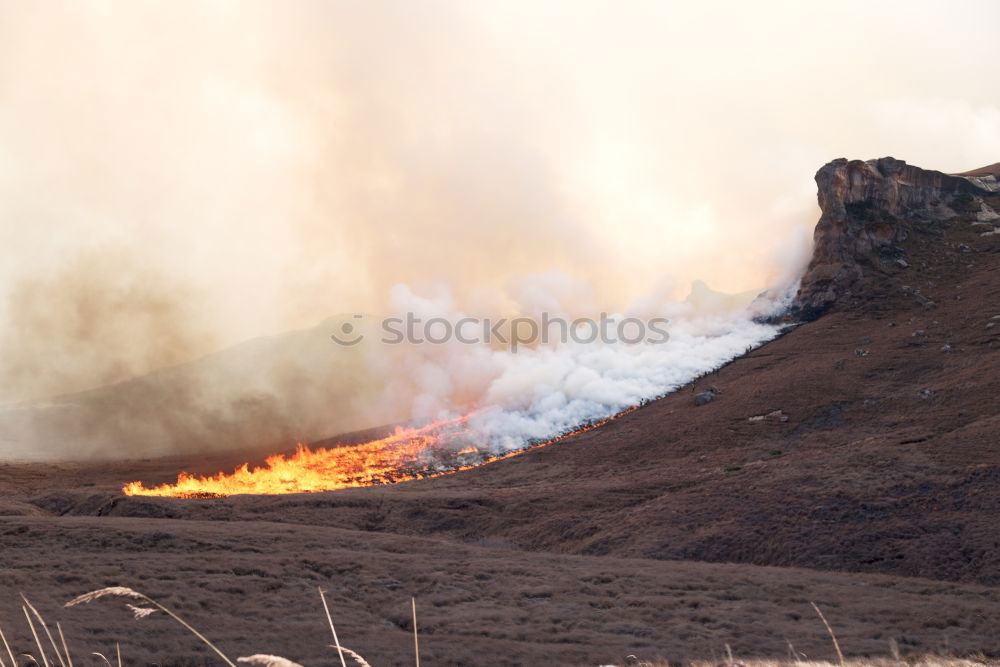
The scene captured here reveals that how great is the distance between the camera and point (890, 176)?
84125 mm

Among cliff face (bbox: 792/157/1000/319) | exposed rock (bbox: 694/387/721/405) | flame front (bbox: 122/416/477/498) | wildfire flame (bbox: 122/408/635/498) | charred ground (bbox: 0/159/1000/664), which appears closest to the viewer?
charred ground (bbox: 0/159/1000/664)

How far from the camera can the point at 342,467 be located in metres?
61.0

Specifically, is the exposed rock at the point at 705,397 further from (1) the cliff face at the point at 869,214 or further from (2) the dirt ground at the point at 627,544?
→ (1) the cliff face at the point at 869,214

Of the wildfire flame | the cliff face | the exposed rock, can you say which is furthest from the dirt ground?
the cliff face

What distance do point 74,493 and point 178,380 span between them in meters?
48.4

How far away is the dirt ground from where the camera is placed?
18109 mm

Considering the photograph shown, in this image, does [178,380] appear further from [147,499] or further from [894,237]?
[894,237]

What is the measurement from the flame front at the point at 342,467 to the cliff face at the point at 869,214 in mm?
40250

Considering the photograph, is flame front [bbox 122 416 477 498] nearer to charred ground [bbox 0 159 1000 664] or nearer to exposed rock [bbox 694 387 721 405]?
charred ground [bbox 0 159 1000 664]

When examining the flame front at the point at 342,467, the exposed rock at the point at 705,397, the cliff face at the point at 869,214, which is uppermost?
the cliff face at the point at 869,214

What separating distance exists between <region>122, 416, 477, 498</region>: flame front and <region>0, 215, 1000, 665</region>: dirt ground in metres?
5.87

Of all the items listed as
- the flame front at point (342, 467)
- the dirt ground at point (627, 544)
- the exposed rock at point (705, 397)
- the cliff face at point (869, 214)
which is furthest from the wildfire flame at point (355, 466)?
the cliff face at point (869, 214)

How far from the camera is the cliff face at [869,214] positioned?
2995 inches

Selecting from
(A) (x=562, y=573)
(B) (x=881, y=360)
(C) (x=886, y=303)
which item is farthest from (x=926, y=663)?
(C) (x=886, y=303)
